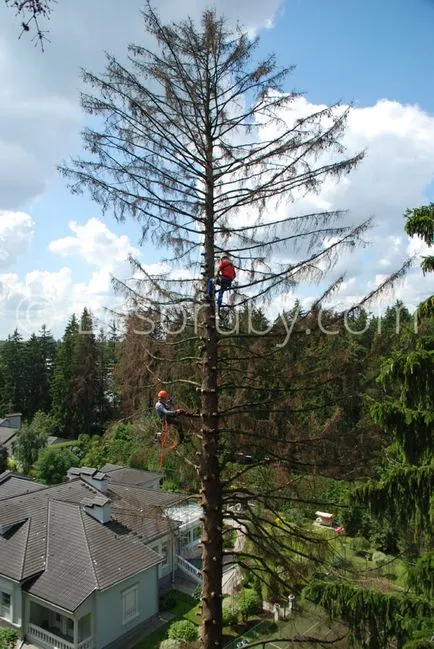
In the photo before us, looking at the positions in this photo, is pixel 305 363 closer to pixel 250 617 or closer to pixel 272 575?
pixel 272 575

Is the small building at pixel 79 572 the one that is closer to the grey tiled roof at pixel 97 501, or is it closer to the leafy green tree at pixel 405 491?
the grey tiled roof at pixel 97 501

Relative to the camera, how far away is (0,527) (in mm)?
19469

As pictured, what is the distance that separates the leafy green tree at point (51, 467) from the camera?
3450cm

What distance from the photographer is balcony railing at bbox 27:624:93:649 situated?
16078 mm

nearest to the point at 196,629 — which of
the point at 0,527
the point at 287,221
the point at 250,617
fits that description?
the point at 250,617

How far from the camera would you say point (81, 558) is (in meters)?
17.8

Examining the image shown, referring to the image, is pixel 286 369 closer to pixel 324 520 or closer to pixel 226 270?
pixel 226 270

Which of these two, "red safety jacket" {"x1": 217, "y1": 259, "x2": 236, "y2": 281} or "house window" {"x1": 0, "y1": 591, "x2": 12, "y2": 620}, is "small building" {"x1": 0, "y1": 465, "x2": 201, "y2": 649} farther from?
"red safety jacket" {"x1": 217, "y1": 259, "x2": 236, "y2": 281}

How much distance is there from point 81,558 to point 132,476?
11771 mm

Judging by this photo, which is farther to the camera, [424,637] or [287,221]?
[287,221]

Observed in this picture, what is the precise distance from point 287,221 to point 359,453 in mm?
3801

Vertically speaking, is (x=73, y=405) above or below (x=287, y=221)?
below

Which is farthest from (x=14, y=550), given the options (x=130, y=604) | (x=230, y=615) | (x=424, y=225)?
(x=424, y=225)

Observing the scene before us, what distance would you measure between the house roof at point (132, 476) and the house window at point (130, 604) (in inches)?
406
